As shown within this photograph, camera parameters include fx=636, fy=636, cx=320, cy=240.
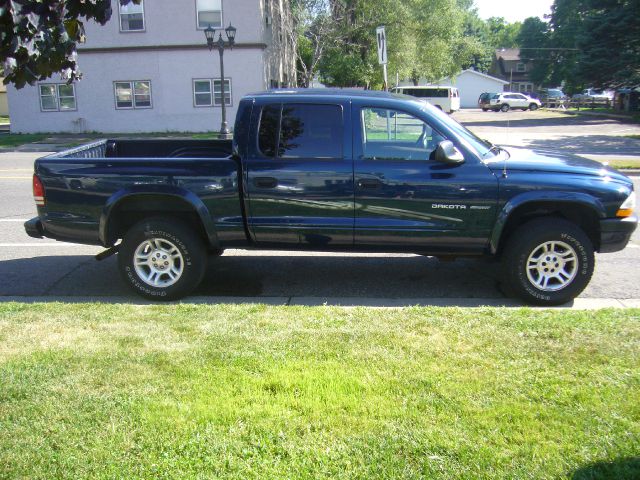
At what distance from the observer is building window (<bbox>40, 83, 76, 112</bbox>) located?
30031mm

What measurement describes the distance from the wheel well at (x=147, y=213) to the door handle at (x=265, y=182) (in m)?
0.68

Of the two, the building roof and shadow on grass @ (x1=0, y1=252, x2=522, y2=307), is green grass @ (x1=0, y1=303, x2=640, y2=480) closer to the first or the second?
shadow on grass @ (x1=0, y1=252, x2=522, y2=307)

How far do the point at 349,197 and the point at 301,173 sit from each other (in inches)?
19.9

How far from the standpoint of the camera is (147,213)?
6336 millimetres

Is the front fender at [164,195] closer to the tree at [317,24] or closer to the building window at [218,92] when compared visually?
the building window at [218,92]

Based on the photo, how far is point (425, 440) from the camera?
330 centimetres

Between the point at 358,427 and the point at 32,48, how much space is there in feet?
8.02

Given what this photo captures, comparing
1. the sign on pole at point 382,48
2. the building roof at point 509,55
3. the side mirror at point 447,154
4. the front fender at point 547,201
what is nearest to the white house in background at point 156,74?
the sign on pole at point 382,48

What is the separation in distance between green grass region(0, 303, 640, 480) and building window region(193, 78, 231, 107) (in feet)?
82.1

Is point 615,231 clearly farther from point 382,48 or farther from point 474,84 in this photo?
point 474,84

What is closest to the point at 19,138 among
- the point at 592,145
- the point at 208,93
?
the point at 208,93

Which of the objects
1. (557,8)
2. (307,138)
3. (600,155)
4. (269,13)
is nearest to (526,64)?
(557,8)

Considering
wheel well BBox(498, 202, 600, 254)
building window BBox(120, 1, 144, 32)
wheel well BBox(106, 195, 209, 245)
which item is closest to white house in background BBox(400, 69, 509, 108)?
building window BBox(120, 1, 144, 32)

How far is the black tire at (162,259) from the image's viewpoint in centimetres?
612
